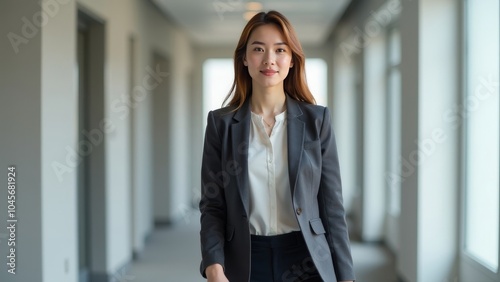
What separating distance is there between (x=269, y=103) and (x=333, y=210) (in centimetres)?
35

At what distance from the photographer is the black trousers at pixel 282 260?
69.1 inches

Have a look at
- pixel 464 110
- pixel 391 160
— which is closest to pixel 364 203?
pixel 391 160

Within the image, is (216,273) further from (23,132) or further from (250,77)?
(23,132)

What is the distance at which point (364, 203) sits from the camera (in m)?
8.76

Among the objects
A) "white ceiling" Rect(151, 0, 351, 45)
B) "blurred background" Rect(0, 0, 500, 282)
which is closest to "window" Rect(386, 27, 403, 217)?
"blurred background" Rect(0, 0, 500, 282)

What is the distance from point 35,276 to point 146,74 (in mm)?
4410

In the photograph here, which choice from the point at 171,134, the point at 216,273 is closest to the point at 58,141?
the point at 216,273

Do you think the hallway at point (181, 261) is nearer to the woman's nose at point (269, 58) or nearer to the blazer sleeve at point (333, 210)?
the blazer sleeve at point (333, 210)

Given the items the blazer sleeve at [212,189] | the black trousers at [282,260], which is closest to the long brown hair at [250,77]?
the blazer sleeve at [212,189]

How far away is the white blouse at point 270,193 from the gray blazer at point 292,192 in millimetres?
32

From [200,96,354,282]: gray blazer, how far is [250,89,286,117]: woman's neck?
2 cm

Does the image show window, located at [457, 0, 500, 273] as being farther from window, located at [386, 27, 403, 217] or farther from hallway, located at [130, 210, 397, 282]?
window, located at [386, 27, 403, 217]

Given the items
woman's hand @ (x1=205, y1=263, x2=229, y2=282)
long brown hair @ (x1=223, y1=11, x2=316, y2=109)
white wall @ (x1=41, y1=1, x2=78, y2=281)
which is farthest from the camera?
white wall @ (x1=41, y1=1, x2=78, y2=281)

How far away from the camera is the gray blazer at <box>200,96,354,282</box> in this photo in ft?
5.71
